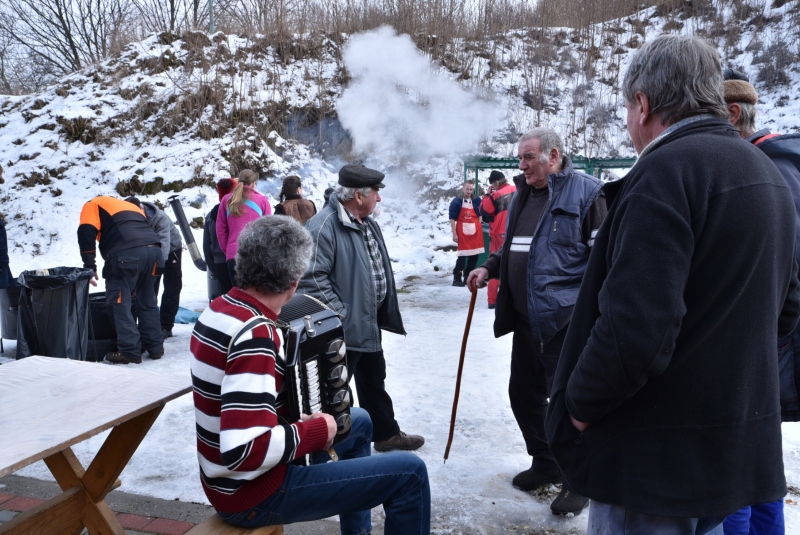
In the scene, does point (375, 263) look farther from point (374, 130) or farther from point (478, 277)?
point (374, 130)

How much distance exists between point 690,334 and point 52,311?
5.46 meters

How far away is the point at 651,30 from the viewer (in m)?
19.8

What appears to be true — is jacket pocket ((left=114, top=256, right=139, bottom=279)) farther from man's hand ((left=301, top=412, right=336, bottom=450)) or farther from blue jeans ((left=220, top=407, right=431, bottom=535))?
man's hand ((left=301, top=412, right=336, bottom=450))

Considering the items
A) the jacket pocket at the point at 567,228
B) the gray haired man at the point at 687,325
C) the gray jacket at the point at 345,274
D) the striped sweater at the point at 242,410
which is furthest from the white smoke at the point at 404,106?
the gray haired man at the point at 687,325

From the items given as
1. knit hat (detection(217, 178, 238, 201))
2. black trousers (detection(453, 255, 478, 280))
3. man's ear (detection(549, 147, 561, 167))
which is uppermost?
man's ear (detection(549, 147, 561, 167))

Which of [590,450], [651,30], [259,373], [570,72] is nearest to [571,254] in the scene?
[590,450]

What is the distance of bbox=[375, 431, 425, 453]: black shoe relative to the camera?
4.07 m

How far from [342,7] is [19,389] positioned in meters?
18.2

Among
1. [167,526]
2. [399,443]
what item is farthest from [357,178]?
[167,526]

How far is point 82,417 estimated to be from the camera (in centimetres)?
244

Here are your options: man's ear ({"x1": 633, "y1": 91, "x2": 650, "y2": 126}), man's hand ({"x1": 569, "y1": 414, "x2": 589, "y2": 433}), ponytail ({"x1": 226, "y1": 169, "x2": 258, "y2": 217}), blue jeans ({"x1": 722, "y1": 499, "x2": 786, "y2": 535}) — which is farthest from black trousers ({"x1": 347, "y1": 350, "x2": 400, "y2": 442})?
ponytail ({"x1": 226, "y1": 169, "x2": 258, "y2": 217})

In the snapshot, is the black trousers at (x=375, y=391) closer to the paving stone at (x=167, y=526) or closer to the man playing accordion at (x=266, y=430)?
the paving stone at (x=167, y=526)

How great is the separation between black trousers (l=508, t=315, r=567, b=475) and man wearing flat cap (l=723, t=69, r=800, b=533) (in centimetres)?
116

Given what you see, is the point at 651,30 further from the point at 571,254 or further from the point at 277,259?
the point at 277,259
